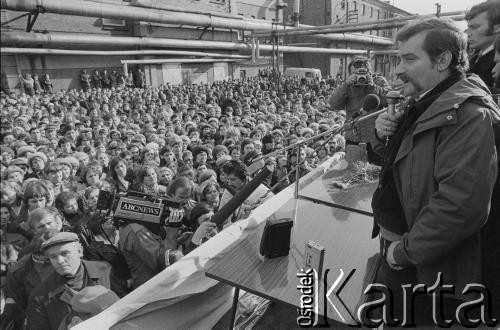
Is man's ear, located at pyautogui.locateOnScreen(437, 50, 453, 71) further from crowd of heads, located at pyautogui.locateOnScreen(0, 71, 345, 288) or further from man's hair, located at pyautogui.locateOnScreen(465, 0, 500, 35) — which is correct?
man's hair, located at pyautogui.locateOnScreen(465, 0, 500, 35)

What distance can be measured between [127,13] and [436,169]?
1680 centimetres

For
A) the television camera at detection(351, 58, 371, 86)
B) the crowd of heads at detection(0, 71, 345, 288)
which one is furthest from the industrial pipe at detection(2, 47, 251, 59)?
the television camera at detection(351, 58, 371, 86)

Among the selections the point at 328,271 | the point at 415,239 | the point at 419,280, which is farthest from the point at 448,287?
the point at 328,271

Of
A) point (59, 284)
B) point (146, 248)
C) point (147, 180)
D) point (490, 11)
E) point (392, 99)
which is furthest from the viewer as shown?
point (147, 180)

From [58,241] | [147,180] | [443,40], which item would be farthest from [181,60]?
[443,40]

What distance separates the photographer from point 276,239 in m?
1.80

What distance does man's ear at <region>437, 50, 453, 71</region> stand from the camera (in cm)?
134

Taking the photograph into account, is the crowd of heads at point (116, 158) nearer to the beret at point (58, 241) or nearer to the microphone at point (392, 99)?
the beret at point (58, 241)

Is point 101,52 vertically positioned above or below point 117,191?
above

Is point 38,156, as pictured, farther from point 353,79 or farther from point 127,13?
point 127,13

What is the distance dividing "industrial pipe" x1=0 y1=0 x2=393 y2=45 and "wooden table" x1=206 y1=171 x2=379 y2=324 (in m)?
10.4

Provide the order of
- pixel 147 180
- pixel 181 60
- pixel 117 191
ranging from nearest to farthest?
pixel 147 180 → pixel 117 191 → pixel 181 60

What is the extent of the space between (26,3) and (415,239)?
14.7m

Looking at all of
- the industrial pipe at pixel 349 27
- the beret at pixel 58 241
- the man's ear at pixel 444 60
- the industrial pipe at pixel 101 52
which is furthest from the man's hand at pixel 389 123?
the industrial pipe at pixel 349 27
